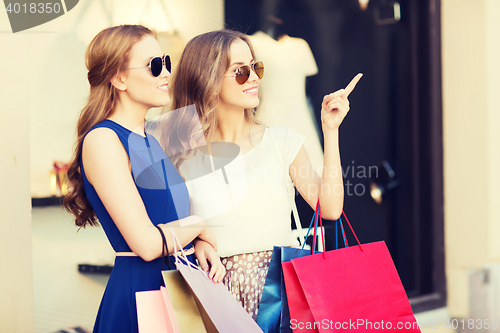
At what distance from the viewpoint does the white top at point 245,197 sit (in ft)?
5.26

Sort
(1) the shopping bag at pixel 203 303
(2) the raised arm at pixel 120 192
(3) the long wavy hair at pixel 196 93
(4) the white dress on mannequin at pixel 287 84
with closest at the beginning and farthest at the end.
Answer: (1) the shopping bag at pixel 203 303 → (2) the raised arm at pixel 120 192 → (3) the long wavy hair at pixel 196 93 → (4) the white dress on mannequin at pixel 287 84

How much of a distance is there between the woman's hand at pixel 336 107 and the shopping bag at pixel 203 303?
69cm

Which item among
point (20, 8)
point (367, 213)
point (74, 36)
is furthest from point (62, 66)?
point (367, 213)

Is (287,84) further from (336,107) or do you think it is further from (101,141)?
(101,141)

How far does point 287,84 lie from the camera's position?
2.97m

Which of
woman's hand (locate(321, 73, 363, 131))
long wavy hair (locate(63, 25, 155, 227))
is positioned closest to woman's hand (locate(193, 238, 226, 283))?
long wavy hair (locate(63, 25, 155, 227))

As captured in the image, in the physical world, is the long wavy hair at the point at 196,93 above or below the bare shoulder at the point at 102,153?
above

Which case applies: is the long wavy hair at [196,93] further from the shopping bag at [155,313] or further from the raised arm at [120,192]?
the shopping bag at [155,313]

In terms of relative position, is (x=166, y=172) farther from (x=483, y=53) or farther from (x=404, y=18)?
(x=483, y=53)

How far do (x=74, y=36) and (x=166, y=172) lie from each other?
1.26 meters

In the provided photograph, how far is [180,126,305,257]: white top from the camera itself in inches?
63.1

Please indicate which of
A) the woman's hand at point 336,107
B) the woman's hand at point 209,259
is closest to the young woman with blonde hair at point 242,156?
the woman's hand at point 336,107

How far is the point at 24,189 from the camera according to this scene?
7.15ft

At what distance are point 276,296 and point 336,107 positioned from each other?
67 cm
